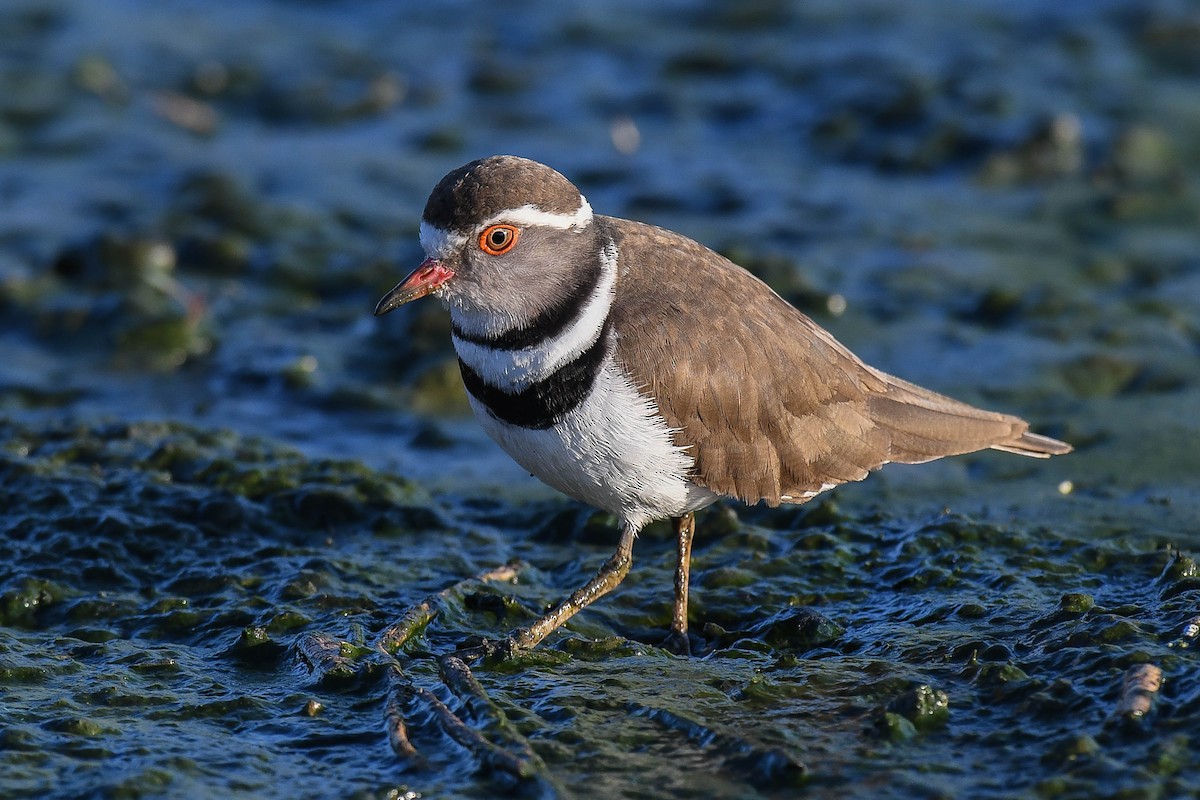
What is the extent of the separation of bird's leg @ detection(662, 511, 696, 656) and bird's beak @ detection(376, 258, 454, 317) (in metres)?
1.41

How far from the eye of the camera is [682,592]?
587 cm

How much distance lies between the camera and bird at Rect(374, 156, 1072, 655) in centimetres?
540

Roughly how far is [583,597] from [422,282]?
4.68 ft

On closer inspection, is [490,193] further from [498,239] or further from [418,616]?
[418,616]

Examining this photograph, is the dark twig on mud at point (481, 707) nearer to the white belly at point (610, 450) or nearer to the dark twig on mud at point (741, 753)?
the dark twig on mud at point (741, 753)

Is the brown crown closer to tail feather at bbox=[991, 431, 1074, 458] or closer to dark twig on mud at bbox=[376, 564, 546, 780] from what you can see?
dark twig on mud at bbox=[376, 564, 546, 780]

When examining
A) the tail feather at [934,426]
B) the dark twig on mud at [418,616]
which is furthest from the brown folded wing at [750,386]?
the dark twig on mud at [418,616]

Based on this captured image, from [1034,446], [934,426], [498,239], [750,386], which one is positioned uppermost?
[498,239]

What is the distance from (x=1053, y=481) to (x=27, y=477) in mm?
5025

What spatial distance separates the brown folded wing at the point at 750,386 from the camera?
18.0ft

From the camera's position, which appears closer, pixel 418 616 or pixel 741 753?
pixel 741 753

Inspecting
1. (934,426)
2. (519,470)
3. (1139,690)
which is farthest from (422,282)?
(1139,690)

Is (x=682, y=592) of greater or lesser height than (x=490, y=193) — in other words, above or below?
below

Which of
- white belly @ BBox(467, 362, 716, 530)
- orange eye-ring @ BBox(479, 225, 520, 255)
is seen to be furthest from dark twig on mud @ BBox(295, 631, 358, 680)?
orange eye-ring @ BBox(479, 225, 520, 255)
